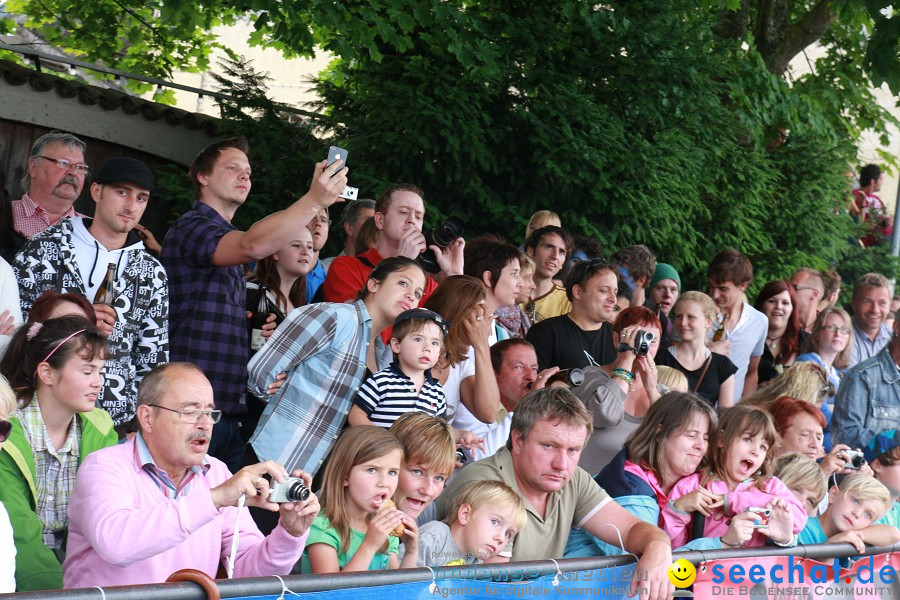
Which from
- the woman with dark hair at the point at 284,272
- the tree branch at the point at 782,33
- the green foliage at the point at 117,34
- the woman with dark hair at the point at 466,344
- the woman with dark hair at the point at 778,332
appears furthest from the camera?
the tree branch at the point at 782,33

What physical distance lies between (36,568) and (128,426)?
126 centimetres

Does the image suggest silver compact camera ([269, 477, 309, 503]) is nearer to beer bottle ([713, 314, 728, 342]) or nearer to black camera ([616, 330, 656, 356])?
black camera ([616, 330, 656, 356])

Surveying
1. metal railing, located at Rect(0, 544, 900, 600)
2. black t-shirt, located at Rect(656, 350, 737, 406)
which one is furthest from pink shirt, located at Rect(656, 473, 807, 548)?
black t-shirt, located at Rect(656, 350, 737, 406)

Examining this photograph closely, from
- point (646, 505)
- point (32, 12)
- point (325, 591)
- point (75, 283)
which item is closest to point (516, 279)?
point (646, 505)

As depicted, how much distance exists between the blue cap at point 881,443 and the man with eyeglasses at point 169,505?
12.9 feet

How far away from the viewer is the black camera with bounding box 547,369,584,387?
5.50 meters

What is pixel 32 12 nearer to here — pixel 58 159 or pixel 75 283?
pixel 58 159

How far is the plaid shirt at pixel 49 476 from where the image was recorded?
3.90 meters

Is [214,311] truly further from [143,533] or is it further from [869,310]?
[869,310]

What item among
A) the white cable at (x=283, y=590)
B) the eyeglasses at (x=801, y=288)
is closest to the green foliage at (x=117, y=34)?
the eyeglasses at (x=801, y=288)

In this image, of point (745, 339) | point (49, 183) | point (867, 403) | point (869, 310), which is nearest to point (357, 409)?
point (49, 183)

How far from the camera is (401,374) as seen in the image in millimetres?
4977

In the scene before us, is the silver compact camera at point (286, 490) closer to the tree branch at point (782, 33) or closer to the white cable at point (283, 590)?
the white cable at point (283, 590)

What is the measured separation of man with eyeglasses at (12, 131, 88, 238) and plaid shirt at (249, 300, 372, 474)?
6.69 ft
